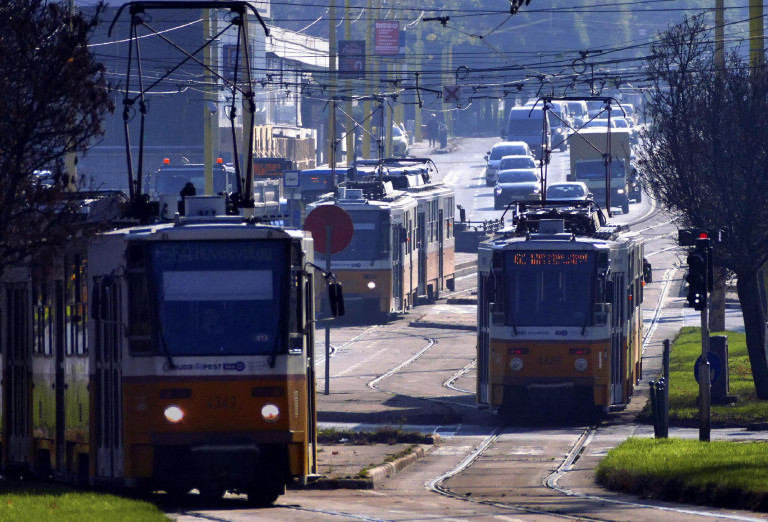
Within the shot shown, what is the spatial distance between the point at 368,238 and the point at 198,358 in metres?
21.5

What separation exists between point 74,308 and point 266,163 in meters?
39.7

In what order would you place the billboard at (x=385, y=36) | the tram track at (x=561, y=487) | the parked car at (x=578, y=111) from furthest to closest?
the parked car at (x=578, y=111)
the billboard at (x=385, y=36)
the tram track at (x=561, y=487)

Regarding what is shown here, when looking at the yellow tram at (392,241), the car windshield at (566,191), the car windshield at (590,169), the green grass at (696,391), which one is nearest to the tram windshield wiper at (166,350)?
the green grass at (696,391)

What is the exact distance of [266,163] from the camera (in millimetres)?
54062

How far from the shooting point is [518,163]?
236 ft

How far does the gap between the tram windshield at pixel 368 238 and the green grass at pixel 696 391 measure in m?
6.85

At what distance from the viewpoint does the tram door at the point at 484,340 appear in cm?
2236

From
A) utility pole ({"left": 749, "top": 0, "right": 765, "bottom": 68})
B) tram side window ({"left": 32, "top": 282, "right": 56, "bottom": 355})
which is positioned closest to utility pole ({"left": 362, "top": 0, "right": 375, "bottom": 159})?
utility pole ({"left": 749, "top": 0, "right": 765, "bottom": 68})

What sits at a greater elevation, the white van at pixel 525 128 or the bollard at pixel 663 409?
the white van at pixel 525 128

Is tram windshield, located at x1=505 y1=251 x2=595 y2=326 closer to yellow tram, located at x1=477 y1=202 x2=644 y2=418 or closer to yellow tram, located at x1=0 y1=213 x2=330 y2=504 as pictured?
yellow tram, located at x1=477 y1=202 x2=644 y2=418

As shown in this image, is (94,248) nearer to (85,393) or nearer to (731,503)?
(85,393)

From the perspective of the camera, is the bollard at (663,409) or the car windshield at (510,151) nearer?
the bollard at (663,409)

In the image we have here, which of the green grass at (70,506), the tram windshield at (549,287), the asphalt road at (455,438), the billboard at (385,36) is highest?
the billboard at (385,36)

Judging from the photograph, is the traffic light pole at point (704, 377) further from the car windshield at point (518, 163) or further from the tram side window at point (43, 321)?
the car windshield at point (518, 163)
